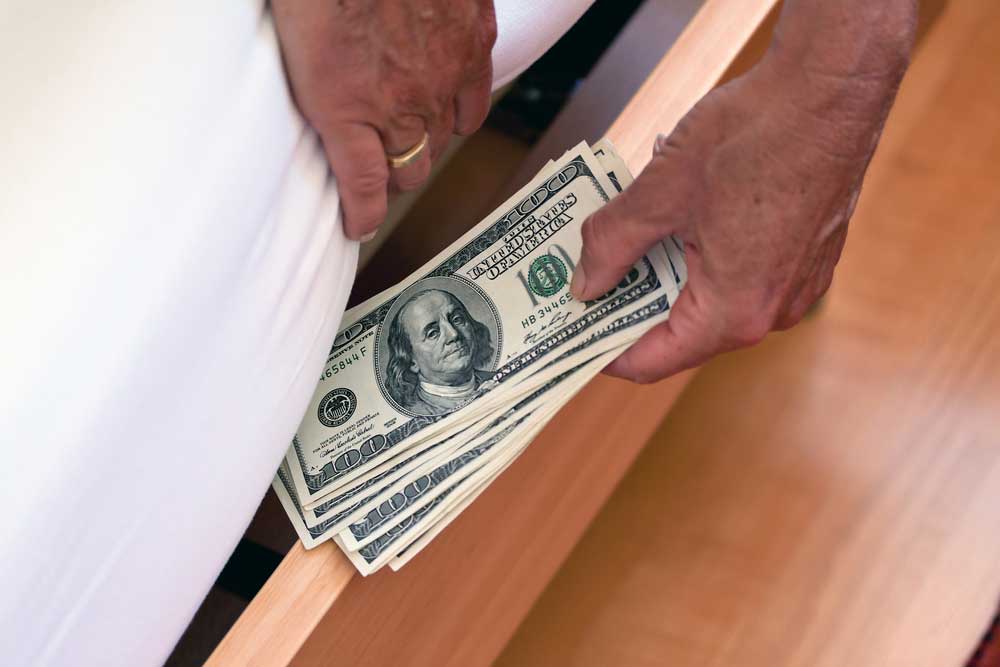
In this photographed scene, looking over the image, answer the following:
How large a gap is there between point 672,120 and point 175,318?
438 mm

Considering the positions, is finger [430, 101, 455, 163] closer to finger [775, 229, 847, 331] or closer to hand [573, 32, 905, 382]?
hand [573, 32, 905, 382]

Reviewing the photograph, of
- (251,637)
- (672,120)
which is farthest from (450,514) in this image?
(672,120)

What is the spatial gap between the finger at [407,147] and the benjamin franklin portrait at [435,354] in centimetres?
10

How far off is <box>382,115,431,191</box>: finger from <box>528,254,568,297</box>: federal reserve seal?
0.39ft

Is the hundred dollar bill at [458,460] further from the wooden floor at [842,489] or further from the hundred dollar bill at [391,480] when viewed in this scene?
the wooden floor at [842,489]

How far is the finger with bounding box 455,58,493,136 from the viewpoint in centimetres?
60

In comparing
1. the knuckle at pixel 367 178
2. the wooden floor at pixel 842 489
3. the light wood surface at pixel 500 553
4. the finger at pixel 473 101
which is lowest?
the wooden floor at pixel 842 489

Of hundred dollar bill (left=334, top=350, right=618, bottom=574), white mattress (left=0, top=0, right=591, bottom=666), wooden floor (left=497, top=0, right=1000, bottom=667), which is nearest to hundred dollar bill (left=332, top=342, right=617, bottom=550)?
hundred dollar bill (left=334, top=350, right=618, bottom=574)

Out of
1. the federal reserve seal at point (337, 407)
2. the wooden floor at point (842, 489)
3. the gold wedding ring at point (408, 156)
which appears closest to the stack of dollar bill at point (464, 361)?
the federal reserve seal at point (337, 407)

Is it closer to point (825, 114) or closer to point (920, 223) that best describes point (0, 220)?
point (825, 114)

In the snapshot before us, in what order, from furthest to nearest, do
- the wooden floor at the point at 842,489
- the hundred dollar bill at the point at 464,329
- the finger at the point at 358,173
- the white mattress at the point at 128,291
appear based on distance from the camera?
the wooden floor at the point at 842,489, the hundred dollar bill at the point at 464,329, the finger at the point at 358,173, the white mattress at the point at 128,291

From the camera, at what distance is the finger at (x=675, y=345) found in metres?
0.63

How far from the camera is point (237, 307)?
1.59ft

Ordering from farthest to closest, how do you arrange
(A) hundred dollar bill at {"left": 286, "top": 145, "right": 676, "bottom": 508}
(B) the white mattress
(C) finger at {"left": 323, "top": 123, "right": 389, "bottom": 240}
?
(A) hundred dollar bill at {"left": 286, "top": 145, "right": 676, "bottom": 508} → (C) finger at {"left": 323, "top": 123, "right": 389, "bottom": 240} → (B) the white mattress
